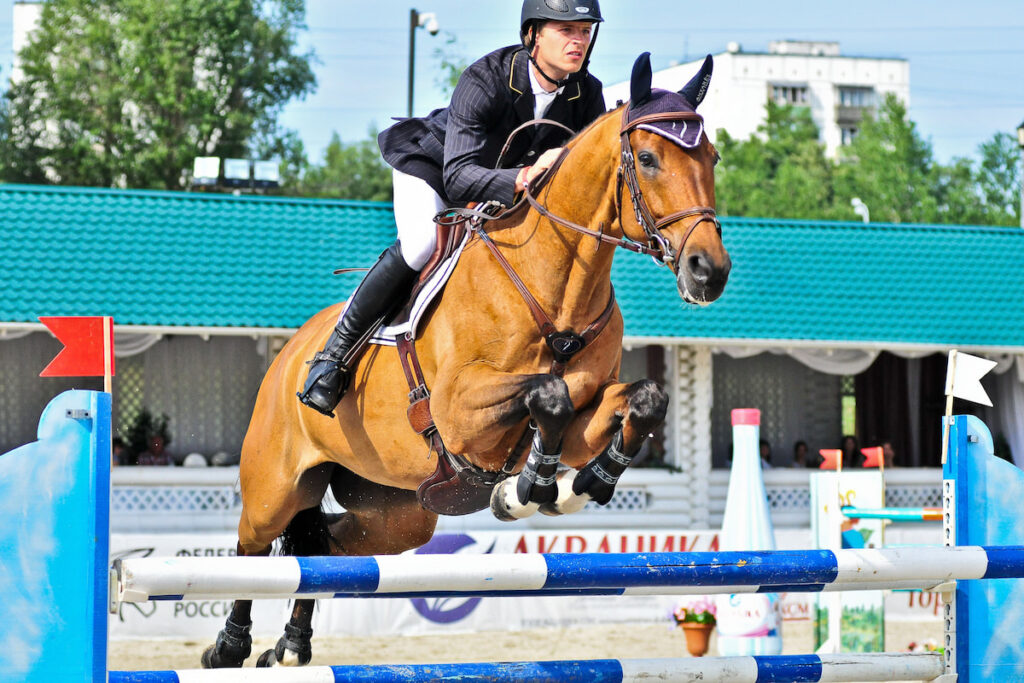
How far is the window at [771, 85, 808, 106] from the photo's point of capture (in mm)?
74875

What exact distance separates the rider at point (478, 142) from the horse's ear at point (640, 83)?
1.32 ft

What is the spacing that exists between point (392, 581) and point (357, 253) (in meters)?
9.02

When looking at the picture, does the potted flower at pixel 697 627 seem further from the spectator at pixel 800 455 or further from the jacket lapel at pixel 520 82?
the jacket lapel at pixel 520 82

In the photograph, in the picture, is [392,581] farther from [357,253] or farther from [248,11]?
[248,11]

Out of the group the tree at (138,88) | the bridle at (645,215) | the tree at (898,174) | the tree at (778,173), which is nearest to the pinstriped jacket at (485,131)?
the bridle at (645,215)

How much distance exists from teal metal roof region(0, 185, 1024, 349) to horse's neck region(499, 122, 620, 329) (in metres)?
7.57

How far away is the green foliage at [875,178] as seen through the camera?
40312 mm

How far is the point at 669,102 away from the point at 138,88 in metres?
32.9

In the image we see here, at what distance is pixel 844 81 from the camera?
261 ft

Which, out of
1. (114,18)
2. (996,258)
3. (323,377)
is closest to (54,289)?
(323,377)

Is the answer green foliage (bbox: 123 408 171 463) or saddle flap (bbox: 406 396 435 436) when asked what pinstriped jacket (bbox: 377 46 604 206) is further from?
green foliage (bbox: 123 408 171 463)

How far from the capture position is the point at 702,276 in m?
3.02

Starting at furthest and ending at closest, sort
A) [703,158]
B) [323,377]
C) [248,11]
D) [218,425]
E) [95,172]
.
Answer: [248,11] < [95,172] < [218,425] < [323,377] < [703,158]

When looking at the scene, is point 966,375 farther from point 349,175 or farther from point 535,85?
point 349,175
